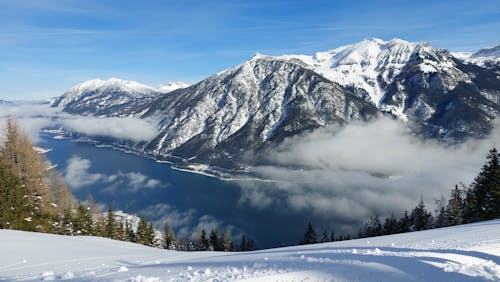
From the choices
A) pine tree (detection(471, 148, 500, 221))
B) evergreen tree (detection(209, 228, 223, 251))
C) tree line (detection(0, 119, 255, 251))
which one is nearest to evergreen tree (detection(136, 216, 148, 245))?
tree line (detection(0, 119, 255, 251))

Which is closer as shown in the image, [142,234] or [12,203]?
[12,203]

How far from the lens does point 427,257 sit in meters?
11.4

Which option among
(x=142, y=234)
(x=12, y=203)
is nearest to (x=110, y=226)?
(x=142, y=234)

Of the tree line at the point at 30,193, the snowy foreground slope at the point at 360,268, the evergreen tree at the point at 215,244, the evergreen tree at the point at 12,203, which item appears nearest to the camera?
the snowy foreground slope at the point at 360,268

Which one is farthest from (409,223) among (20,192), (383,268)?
(383,268)

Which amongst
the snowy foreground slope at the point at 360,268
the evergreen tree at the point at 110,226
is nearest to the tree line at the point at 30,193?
the evergreen tree at the point at 110,226

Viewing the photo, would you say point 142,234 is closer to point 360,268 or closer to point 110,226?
point 110,226

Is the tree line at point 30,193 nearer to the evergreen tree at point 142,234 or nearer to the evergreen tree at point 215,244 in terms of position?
the evergreen tree at point 142,234

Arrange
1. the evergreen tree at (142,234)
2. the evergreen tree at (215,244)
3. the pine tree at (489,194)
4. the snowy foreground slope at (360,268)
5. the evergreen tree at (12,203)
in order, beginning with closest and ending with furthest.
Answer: the snowy foreground slope at (360,268)
the evergreen tree at (12,203)
the pine tree at (489,194)
the evergreen tree at (142,234)
the evergreen tree at (215,244)

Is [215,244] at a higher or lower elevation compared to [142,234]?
lower

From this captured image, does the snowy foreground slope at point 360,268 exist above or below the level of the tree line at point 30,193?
below

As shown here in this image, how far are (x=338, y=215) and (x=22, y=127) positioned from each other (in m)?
163

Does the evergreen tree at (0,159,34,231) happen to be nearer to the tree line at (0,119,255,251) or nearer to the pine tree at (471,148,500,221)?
the tree line at (0,119,255,251)

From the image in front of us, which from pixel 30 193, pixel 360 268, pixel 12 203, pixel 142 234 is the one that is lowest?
pixel 142 234
